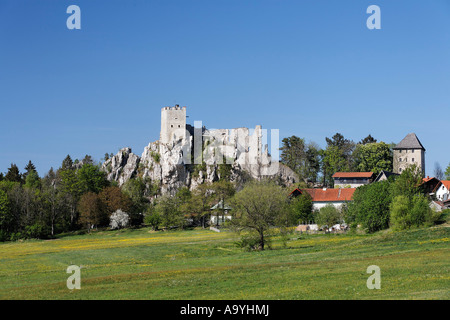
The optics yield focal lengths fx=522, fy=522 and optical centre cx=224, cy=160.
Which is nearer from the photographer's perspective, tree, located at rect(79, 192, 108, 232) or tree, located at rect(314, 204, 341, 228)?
tree, located at rect(314, 204, 341, 228)

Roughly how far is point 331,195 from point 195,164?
54.5 metres

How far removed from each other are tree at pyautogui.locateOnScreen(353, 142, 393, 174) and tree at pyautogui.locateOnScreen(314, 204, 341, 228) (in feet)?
169

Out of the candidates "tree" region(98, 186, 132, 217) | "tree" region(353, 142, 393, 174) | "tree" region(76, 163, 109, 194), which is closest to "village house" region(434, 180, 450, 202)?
"tree" region(353, 142, 393, 174)

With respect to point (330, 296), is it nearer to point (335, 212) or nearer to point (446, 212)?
point (446, 212)

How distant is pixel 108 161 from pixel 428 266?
137 meters

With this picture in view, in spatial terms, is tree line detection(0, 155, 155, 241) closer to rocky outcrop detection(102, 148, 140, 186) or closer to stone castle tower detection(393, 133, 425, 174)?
rocky outcrop detection(102, 148, 140, 186)

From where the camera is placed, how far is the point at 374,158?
139 m

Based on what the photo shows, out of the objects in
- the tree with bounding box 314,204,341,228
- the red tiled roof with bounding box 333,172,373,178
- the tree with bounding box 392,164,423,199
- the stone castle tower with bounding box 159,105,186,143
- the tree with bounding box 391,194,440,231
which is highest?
the stone castle tower with bounding box 159,105,186,143

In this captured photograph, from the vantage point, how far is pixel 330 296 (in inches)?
905

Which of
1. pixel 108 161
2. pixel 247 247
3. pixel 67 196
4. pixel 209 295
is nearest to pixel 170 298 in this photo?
pixel 209 295

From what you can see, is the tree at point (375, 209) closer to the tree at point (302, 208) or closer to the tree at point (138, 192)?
the tree at point (302, 208)

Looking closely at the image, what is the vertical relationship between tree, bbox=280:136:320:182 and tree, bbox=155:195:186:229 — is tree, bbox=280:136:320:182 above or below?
above

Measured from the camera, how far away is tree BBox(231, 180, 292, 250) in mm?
51219

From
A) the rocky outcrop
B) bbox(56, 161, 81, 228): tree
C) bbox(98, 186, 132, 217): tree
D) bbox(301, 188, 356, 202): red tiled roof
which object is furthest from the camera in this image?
the rocky outcrop
